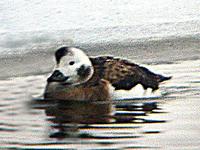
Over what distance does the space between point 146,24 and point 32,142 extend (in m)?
5.72

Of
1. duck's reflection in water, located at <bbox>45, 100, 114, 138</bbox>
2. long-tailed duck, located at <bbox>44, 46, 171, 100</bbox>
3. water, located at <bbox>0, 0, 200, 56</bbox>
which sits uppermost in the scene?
water, located at <bbox>0, 0, 200, 56</bbox>

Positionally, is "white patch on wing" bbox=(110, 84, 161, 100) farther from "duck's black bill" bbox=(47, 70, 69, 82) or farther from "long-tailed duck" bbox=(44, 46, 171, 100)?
"duck's black bill" bbox=(47, 70, 69, 82)

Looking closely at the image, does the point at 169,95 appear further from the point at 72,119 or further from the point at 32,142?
the point at 32,142

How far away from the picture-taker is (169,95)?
8.41 m

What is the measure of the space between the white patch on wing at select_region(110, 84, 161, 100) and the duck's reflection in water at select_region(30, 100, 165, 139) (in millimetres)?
138

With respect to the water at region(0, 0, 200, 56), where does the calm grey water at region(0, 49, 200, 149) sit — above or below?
below

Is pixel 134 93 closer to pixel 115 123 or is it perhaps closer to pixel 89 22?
pixel 115 123

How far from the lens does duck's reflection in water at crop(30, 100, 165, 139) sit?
23.3 feet

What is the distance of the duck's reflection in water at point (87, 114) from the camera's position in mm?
7098

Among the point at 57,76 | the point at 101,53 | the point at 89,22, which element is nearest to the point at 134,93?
the point at 57,76

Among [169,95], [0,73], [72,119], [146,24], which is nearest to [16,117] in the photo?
[72,119]

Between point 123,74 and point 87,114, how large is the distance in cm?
97

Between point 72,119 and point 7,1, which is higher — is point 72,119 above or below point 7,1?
below

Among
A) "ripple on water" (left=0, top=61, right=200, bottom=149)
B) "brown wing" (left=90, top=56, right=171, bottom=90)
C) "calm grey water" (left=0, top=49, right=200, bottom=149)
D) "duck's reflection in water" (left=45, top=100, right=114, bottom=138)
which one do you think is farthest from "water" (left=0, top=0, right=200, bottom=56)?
"duck's reflection in water" (left=45, top=100, right=114, bottom=138)
